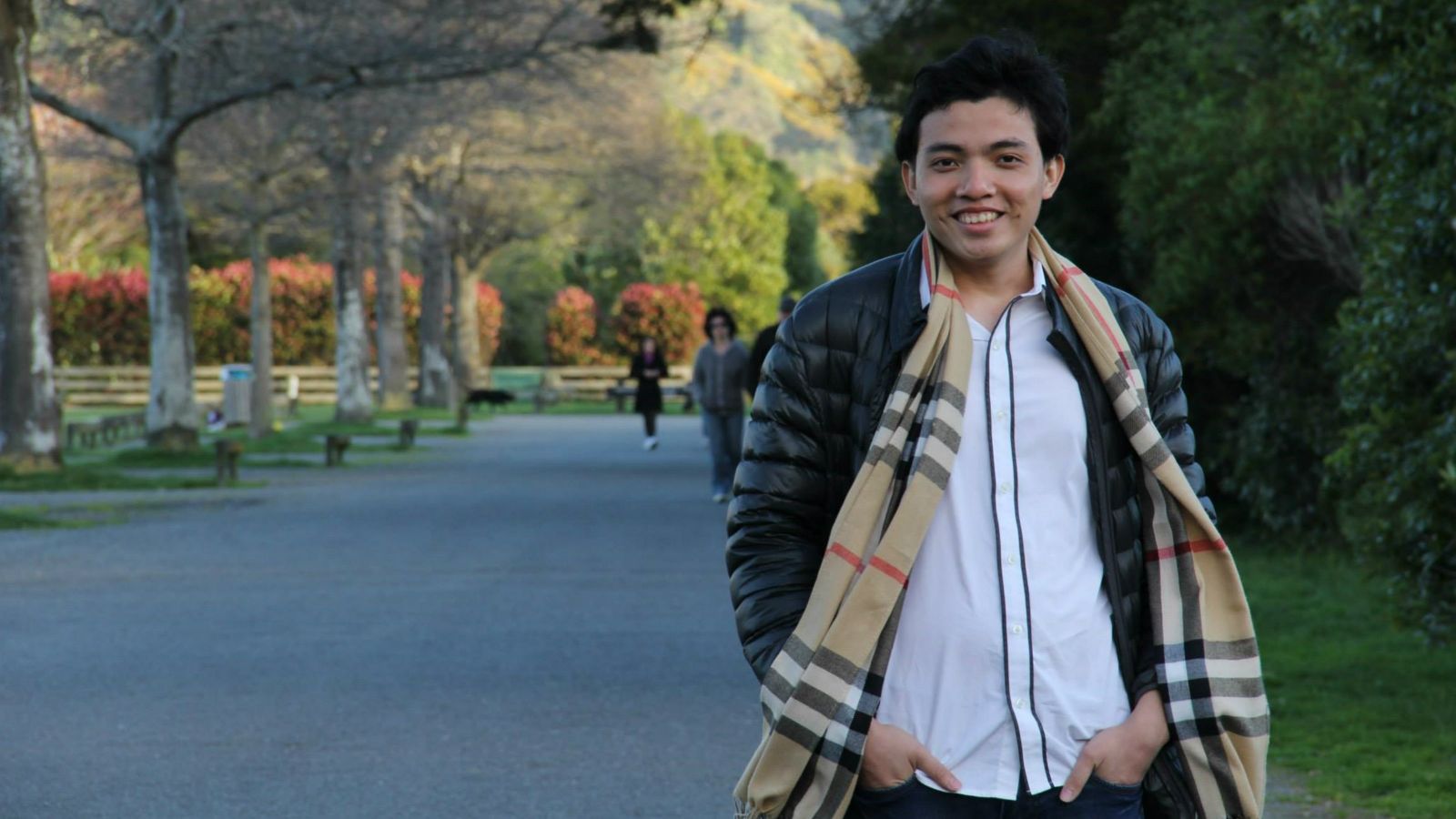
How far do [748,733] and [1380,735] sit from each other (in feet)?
7.90

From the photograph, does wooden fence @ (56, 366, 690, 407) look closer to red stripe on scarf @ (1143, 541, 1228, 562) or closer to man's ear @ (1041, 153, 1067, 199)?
man's ear @ (1041, 153, 1067, 199)

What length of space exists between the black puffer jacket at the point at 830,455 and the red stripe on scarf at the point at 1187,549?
0.03m

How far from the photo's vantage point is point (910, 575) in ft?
9.95

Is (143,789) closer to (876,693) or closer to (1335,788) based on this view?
(1335,788)

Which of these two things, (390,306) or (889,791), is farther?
(390,306)

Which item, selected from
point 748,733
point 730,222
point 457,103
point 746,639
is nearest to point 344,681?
point 748,733

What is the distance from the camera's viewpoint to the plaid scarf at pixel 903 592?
2955 millimetres

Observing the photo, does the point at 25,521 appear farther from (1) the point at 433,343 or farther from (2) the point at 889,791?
(1) the point at 433,343

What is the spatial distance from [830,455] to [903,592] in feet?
0.83

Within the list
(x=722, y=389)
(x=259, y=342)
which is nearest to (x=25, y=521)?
(x=722, y=389)

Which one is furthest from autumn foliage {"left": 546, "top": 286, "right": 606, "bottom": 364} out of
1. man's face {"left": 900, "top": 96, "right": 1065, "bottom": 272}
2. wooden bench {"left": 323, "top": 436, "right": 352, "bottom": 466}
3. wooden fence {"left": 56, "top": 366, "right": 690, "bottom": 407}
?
man's face {"left": 900, "top": 96, "right": 1065, "bottom": 272}

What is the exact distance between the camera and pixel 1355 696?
9094mm

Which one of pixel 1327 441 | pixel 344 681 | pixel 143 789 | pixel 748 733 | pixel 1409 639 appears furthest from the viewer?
pixel 1327 441

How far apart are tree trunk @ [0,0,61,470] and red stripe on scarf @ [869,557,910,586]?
66.5ft
